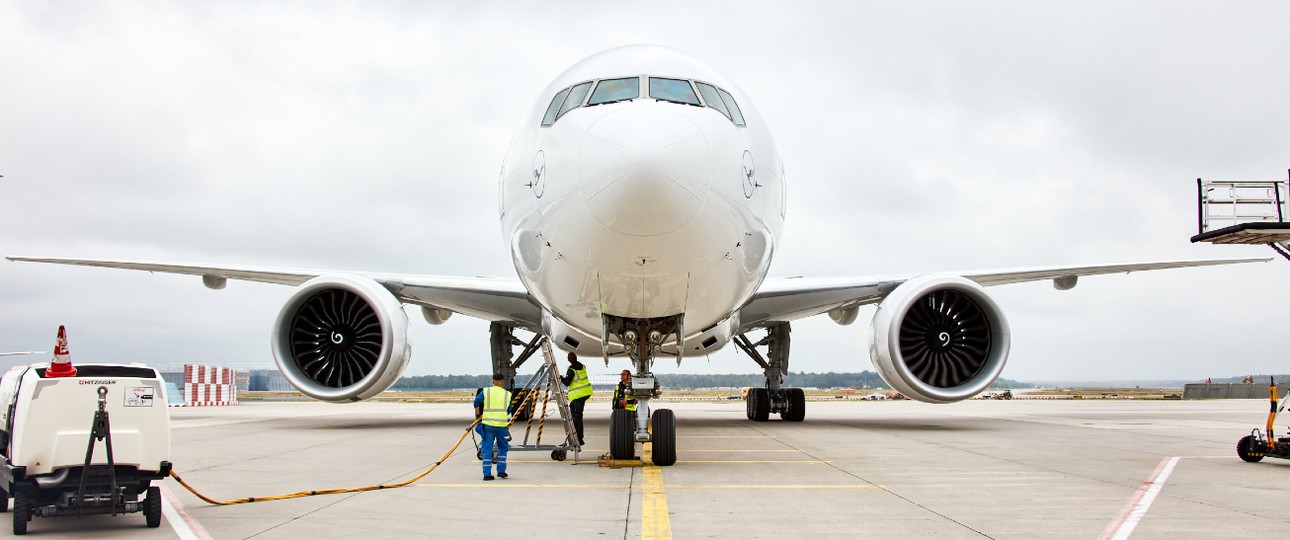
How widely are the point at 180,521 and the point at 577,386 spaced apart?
601 cm

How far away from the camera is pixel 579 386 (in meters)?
11.9

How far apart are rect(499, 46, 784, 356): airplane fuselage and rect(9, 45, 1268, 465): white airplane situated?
2 centimetres

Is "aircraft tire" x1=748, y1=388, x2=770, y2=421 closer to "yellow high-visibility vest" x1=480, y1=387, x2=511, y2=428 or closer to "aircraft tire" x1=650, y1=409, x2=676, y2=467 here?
"aircraft tire" x1=650, y1=409, x2=676, y2=467

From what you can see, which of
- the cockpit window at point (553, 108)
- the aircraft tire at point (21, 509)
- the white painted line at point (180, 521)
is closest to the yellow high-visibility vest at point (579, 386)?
the cockpit window at point (553, 108)

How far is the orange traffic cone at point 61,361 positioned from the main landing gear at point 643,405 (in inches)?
189

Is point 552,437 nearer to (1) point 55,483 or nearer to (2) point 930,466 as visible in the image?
(2) point 930,466

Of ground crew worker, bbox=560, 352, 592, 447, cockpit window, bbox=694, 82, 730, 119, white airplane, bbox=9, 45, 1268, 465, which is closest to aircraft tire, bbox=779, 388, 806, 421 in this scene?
white airplane, bbox=9, 45, 1268, 465

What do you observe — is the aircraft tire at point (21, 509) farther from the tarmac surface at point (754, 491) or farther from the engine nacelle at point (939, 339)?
the engine nacelle at point (939, 339)

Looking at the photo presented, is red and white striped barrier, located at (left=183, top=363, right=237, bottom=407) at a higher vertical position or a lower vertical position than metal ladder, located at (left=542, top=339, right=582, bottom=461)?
lower

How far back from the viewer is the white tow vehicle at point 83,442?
577 centimetres

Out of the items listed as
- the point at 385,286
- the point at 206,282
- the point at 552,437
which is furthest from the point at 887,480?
the point at 206,282

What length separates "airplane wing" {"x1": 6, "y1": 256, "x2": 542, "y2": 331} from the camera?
14633 mm

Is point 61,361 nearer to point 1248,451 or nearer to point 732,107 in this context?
point 732,107

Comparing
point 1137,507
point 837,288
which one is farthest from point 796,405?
point 1137,507
